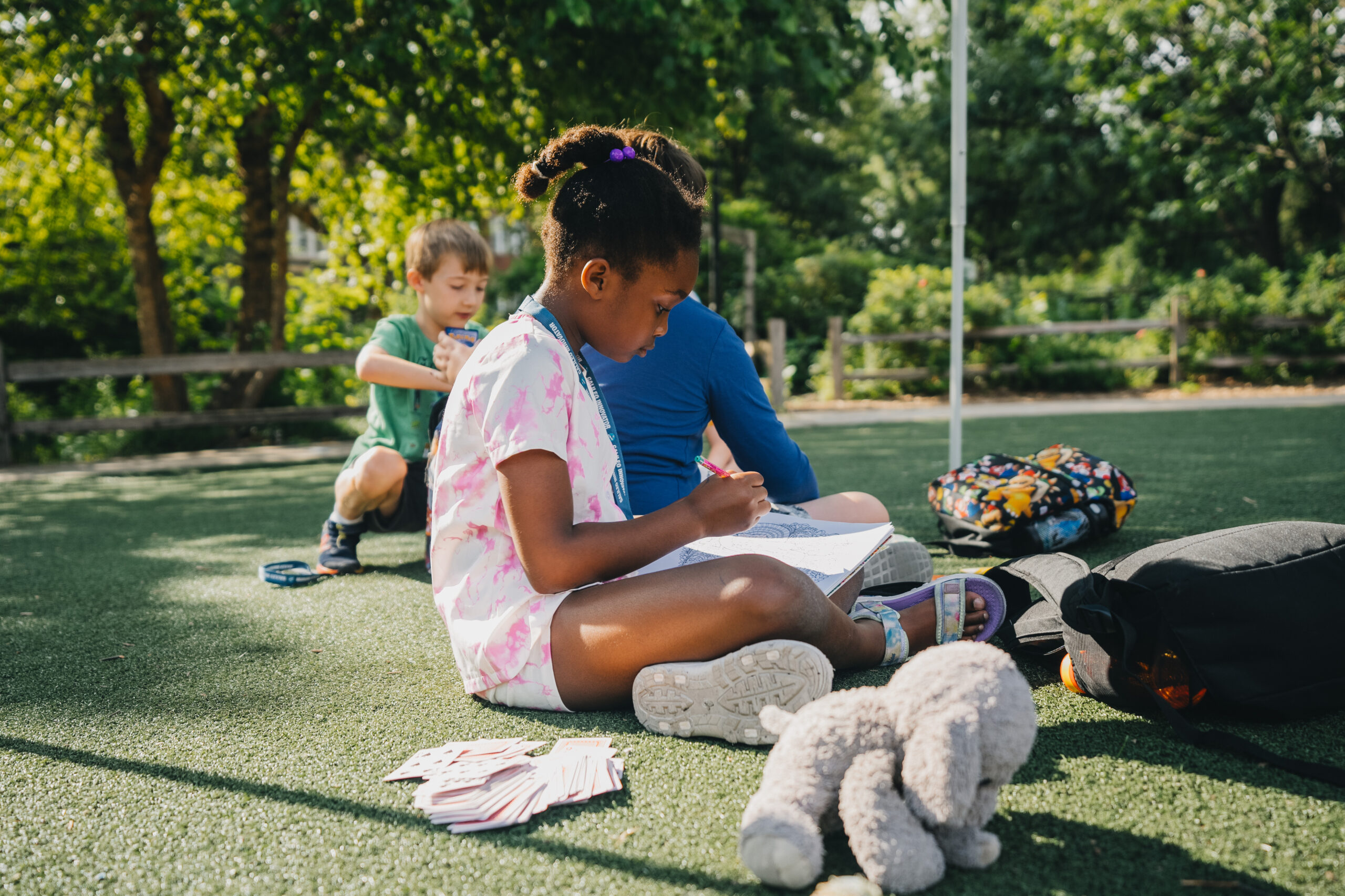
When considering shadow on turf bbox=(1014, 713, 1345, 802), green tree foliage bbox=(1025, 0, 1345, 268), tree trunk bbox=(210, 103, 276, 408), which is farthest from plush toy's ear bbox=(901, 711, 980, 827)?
green tree foliage bbox=(1025, 0, 1345, 268)

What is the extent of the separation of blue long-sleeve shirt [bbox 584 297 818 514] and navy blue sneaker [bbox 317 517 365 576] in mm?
1730

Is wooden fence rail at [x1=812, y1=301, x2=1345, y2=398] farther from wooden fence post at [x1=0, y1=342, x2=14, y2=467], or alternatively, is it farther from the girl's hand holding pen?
the girl's hand holding pen

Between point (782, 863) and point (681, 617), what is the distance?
566 millimetres

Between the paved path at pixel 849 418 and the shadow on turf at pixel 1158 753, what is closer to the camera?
the shadow on turf at pixel 1158 753

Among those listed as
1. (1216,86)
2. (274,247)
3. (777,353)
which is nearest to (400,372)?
(274,247)

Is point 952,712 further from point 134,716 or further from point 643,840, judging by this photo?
point 134,716

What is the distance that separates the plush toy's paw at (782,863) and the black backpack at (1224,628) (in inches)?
34.4

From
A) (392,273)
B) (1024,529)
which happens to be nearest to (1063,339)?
(392,273)

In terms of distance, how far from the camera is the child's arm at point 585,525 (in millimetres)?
1670

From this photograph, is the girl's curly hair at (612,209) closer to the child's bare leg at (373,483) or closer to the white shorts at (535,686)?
the white shorts at (535,686)

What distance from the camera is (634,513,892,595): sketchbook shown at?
1962mm

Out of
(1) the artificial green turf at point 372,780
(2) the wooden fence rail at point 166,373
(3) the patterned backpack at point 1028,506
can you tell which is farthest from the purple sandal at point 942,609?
(2) the wooden fence rail at point 166,373

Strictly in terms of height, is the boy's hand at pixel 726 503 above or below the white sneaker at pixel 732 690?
above

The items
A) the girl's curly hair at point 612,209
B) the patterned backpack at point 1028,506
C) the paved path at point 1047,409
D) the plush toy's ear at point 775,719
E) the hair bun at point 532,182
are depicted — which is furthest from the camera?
the paved path at point 1047,409
